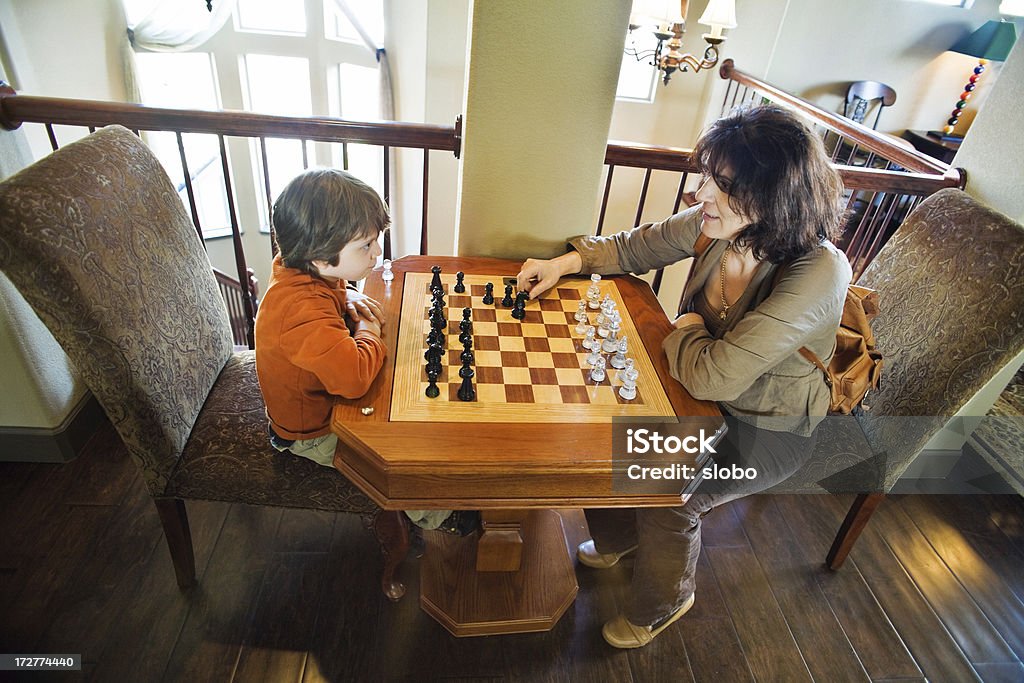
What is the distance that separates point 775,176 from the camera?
114 centimetres

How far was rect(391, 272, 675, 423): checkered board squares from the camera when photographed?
42.6 inches

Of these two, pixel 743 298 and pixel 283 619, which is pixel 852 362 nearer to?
pixel 743 298

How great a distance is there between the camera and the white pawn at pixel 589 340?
126 centimetres

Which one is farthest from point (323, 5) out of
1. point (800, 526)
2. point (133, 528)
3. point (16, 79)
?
point (800, 526)

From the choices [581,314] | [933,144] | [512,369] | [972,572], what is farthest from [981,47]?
[512,369]

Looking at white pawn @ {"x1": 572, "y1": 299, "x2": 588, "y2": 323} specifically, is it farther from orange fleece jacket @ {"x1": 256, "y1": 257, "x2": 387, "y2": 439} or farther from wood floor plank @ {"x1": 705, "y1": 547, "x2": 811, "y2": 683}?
wood floor plank @ {"x1": 705, "y1": 547, "x2": 811, "y2": 683}

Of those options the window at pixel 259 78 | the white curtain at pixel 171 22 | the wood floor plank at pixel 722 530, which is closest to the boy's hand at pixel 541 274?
the wood floor plank at pixel 722 530

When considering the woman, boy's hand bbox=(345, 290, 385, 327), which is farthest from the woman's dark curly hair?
boy's hand bbox=(345, 290, 385, 327)

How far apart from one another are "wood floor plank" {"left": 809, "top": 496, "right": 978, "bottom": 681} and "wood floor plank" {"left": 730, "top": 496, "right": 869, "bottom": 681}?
0.15 meters

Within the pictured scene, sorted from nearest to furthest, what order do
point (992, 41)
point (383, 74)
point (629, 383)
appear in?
1. point (629, 383)
2. point (992, 41)
3. point (383, 74)

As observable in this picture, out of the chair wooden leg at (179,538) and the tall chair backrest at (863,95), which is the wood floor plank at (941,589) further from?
the tall chair backrest at (863,95)

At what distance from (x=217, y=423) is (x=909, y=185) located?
2.14 metres

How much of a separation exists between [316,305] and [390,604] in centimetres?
91

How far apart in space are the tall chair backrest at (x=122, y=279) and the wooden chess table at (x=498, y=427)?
0.46 meters
